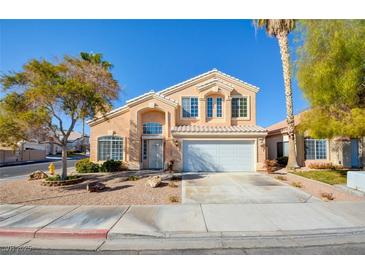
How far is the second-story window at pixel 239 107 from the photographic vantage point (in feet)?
54.4

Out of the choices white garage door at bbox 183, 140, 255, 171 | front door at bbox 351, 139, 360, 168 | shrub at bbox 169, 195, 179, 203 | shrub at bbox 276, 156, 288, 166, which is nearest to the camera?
shrub at bbox 169, 195, 179, 203

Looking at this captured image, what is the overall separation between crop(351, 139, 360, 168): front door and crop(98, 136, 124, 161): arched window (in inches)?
757

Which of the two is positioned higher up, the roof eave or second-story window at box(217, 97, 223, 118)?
second-story window at box(217, 97, 223, 118)

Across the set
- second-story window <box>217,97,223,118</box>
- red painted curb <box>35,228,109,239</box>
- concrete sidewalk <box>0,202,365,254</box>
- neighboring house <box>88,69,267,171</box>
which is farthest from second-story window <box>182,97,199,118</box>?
red painted curb <box>35,228,109,239</box>

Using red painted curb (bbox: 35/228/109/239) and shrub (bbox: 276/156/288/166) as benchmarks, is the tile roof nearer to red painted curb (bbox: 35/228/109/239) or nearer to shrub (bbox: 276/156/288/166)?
shrub (bbox: 276/156/288/166)

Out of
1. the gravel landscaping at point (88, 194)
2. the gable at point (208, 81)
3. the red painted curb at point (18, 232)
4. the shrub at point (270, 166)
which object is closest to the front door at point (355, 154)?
the shrub at point (270, 166)

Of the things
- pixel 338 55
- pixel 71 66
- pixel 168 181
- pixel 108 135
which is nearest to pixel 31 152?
pixel 108 135

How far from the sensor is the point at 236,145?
582 inches

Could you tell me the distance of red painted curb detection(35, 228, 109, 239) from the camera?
4.76m

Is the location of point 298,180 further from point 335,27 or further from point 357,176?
point 335,27

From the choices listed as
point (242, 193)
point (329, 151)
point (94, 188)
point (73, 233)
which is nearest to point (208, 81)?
point (242, 193)

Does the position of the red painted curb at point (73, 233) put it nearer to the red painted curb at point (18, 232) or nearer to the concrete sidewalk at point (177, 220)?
the concrete sidewalk at point (177, 220)

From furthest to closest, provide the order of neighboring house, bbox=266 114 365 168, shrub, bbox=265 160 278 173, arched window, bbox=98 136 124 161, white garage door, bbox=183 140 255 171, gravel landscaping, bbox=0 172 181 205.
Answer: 1. arched window, bbox=98 136 124 161
2. neighboring house, bbox=266 114 365 168
3. white garage door, bbox=183 140 255 171
4. shrub, bbox=265 160 278 173
5. gravel landscaping, bbox=0 172 181 205

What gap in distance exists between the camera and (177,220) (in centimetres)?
555
